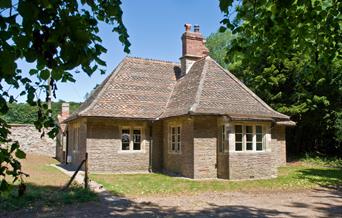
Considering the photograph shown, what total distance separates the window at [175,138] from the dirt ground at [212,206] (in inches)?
255

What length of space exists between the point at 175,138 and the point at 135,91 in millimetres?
3967

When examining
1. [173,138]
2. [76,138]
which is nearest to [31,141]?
[76,138]

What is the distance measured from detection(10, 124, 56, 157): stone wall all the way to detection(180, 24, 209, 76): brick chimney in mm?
15834

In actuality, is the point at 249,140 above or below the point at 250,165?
above

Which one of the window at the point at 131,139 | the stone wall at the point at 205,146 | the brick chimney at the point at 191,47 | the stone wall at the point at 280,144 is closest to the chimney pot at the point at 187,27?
the brick chimney at the point at 191,47

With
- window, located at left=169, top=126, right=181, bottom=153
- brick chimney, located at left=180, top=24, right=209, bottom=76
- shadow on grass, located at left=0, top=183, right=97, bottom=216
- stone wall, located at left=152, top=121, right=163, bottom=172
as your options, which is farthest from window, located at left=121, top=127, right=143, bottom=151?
shadow on grass, located at left=0, top=183, right=97, bottom=216

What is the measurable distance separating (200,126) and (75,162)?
8885 mm

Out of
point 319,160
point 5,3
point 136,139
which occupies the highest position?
point 5,3

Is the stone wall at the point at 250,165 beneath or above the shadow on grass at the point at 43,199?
above

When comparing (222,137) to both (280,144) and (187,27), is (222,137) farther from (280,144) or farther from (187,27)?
(280,144)

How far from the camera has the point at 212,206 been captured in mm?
10914

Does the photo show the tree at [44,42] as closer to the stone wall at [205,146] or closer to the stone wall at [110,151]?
the stone wall at [205,146]

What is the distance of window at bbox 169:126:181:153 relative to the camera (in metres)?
19.5

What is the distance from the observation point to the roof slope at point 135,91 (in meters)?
20.1
